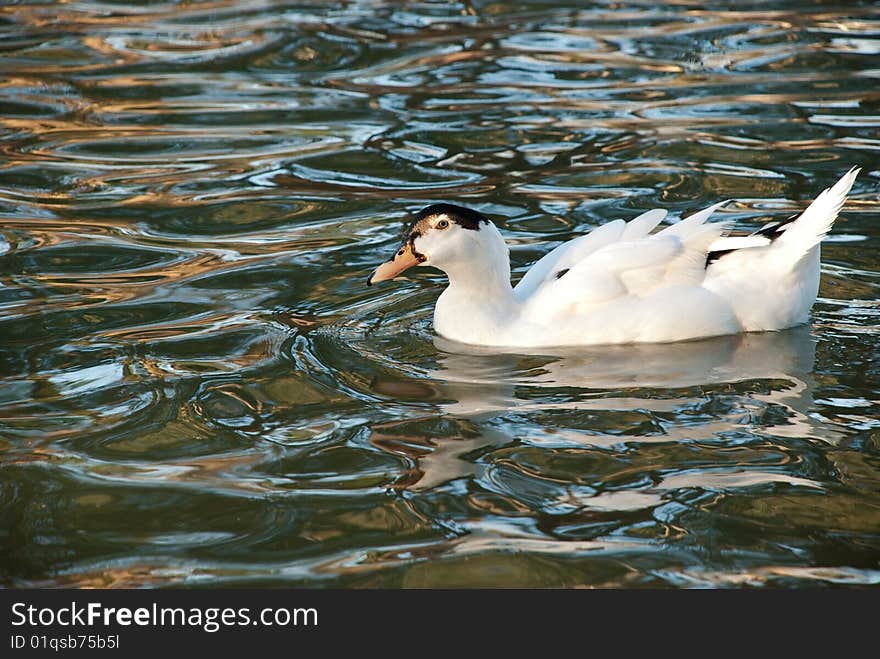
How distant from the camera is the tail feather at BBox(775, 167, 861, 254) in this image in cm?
730

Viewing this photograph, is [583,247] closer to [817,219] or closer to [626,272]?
[626,272]

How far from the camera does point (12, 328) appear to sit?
7.96m

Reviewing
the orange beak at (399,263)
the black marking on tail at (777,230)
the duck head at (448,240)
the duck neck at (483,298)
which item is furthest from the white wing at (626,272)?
the orange beak at (399,263)

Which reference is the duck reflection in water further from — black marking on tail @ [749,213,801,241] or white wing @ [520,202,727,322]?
black marking on tail @ [749,213,801,241]

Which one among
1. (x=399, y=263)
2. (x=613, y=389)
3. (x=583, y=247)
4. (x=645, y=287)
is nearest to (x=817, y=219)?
(x=645, y=287)

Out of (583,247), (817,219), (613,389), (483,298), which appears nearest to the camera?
(613,389)

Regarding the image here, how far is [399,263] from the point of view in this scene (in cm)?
752

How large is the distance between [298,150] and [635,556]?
7358mm

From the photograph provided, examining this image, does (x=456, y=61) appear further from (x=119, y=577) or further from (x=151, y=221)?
(x=119, y=577)

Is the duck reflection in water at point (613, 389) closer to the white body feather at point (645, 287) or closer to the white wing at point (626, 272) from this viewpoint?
the white body feather at point (645, 287)

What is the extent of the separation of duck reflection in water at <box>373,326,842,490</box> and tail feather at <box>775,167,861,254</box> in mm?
541

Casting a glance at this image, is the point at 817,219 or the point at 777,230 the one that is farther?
the point at 777,230

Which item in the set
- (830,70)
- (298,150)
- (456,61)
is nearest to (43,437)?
(298,150)

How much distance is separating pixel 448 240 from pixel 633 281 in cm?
103
